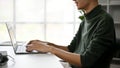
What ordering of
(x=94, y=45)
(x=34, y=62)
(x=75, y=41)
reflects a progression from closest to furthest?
(x=94, y=45)
(x=34, y=62)
(x=75, y=41)

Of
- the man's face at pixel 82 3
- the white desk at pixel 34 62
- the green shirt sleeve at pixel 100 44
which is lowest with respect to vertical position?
the white desk at pixel 34 62

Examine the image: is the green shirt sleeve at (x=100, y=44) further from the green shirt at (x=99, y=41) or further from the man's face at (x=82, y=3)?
the man's face at (x=82, y=3)

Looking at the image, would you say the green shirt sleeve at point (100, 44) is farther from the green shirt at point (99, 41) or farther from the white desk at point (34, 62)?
the white desk at point (34, 62)

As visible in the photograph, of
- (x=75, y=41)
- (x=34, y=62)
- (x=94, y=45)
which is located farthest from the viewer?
(x=75, y=41)

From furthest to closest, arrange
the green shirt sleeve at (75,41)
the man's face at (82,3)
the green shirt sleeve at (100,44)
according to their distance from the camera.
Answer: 1. the green shirt sleeve at (75,41)
2. the man's face at (82,3)
3. the green shirt sleeve at (100,44)

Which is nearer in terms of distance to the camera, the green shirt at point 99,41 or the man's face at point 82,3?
the green shirt at point 99,41

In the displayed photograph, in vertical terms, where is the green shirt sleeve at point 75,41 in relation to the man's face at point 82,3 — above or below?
below

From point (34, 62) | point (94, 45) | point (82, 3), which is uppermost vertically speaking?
point (82, 3)

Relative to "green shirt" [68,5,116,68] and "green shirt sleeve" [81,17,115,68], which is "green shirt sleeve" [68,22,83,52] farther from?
"green shirt sleeve" [81,17,115,68]

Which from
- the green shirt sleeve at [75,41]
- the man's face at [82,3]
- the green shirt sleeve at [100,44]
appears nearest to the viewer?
the green shirt sleeve at [100,44]

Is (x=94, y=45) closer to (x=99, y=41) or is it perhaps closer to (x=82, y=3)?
(x=99, y=41)

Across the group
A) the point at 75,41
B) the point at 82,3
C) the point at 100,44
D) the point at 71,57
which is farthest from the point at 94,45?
the point at 75,41

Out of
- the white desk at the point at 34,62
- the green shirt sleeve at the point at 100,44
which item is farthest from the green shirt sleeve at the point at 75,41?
the green shirt sleeve at the point at 100,44

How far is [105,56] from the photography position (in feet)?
4.92
